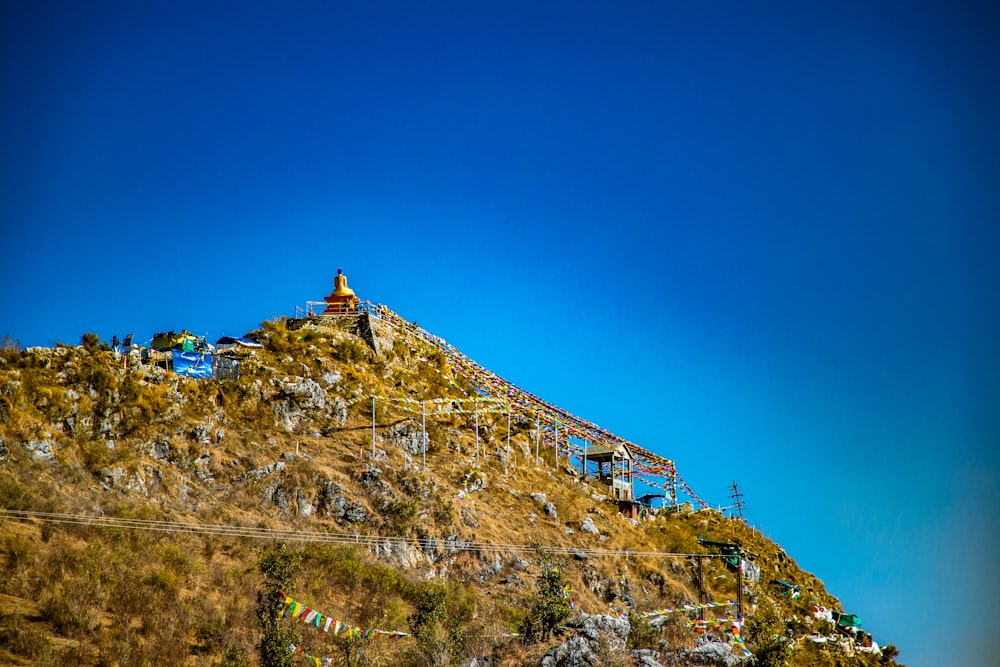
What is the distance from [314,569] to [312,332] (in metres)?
21.2

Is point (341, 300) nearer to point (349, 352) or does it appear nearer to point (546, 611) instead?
point (349, 352)

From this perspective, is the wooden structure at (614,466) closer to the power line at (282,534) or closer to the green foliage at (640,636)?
the power line at (282,534)

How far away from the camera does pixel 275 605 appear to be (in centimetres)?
3206

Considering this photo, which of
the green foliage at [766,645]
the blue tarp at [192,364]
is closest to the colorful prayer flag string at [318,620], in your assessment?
the green foliage at [766,645]

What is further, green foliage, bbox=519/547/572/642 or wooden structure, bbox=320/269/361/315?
wooden structure, bbox=320/269/361/315

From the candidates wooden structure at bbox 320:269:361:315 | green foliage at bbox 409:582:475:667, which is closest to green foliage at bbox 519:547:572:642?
green foliage at bbox 409:582:475:667

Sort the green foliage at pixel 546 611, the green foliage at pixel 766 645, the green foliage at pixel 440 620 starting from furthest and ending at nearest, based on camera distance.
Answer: the green foliage at pixel 546 611 → the green foliage at pixel 766 645 → the green foliage at pixel 440 620

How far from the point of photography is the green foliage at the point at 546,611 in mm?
33031

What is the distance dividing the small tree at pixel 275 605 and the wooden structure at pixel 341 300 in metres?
25.8

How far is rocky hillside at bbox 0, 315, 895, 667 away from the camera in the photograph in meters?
30.1

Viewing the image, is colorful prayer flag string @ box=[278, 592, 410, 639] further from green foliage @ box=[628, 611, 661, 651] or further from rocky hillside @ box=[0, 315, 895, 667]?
green foliage @ box=[628, 611, 661, 651]

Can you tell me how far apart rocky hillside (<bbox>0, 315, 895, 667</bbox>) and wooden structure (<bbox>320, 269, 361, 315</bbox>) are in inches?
204

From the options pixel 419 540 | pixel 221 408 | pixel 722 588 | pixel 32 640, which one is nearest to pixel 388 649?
pixel 419 540

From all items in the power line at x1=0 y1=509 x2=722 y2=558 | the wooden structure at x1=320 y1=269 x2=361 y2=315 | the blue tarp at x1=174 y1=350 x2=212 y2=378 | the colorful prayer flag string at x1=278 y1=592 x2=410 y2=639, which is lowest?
the colorful prayer flag string at x1=278 y1=592 x2=410 y2=639
